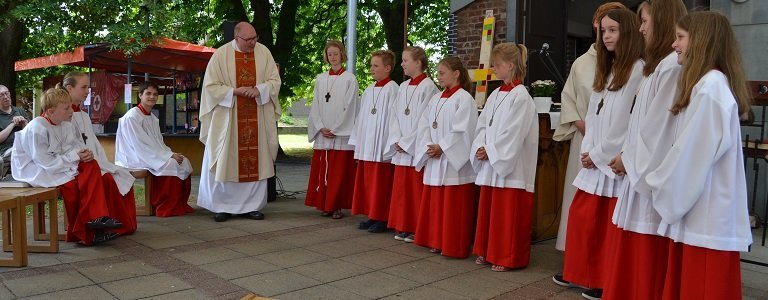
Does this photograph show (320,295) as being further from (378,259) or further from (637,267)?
(637,267)

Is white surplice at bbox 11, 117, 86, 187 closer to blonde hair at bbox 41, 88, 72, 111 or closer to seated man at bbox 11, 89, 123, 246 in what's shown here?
seated man at bbox 11, 89, 123, 246

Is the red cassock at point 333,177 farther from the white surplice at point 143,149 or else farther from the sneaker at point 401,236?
the white surplice at point 143,149

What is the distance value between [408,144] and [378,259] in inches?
43.8

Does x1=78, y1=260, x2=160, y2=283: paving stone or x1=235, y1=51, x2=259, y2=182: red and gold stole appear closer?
x1=78, y1=260, x2=160, y2=283: paving stone

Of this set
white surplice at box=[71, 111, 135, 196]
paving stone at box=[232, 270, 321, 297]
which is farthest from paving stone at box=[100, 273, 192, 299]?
white surplice at box=[71, 111, 135, 196]

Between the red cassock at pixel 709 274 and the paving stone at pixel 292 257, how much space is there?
2.81m

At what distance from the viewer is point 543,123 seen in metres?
5.63

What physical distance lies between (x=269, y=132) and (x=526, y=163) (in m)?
3.27

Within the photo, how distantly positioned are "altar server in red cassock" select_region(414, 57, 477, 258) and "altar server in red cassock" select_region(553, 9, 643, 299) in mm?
1109

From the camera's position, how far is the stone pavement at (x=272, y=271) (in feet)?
13.3

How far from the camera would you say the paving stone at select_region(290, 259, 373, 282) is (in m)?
4.43

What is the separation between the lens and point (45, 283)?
4.17 metres

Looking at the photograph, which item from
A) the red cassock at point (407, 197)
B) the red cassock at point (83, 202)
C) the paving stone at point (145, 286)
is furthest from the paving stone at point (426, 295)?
the red cassock at point (83, 202)

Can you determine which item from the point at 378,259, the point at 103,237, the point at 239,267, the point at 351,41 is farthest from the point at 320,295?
the point at 351,41
